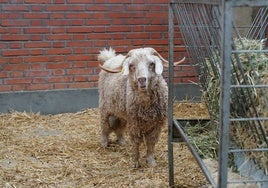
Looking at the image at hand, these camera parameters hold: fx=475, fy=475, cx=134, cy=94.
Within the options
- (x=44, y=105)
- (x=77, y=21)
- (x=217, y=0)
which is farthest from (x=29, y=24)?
(x=217, y=0)

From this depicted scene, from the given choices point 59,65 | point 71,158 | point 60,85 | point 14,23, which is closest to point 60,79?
point 60,85

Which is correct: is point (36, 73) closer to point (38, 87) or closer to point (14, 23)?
point (38, 87)

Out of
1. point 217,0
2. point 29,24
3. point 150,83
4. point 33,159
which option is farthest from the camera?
point 29,24

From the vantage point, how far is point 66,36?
6.85m

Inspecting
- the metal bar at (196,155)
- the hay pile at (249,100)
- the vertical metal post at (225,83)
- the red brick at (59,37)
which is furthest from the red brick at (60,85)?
the vertical metal post at (225,83)

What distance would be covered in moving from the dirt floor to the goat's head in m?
0.92

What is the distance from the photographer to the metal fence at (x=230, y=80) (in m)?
2.44

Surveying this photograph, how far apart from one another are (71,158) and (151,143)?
930mm

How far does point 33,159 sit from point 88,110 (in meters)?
2.01

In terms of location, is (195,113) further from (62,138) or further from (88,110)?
(62,138)

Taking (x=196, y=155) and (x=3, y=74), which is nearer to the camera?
(x=196, y=155)

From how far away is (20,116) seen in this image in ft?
22.1

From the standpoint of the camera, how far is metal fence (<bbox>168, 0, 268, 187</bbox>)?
95.9 inches

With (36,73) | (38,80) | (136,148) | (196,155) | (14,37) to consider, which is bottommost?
(136,148)
